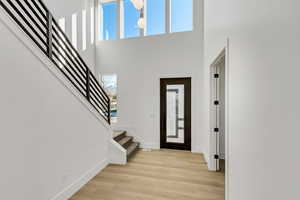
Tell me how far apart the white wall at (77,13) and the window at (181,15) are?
2651mm

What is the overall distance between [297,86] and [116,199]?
8.15 ft

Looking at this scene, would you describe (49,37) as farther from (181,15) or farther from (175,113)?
(181,15)

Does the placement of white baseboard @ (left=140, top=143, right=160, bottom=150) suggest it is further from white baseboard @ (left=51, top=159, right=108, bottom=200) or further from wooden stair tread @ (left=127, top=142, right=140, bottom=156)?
white baseboard @ (left=51, top=159, right=108, bottom=200)

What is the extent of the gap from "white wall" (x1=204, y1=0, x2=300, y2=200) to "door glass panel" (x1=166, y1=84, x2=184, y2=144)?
2.60m

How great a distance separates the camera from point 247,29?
1.36 meters

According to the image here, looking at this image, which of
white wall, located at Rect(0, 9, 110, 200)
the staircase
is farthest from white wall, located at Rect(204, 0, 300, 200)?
the staircase

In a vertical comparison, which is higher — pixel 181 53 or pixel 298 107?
pixel 181 53

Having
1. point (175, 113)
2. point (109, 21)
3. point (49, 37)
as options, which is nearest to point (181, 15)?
point (109, 21)

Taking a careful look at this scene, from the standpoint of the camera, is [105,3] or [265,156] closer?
[265,156]

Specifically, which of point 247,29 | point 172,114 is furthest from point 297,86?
point 172,114

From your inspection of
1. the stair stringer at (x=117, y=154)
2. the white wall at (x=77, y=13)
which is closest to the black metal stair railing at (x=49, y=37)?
the white wall at (x=77, y=13)

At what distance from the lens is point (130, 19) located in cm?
482

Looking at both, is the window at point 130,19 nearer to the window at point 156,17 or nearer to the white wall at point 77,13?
the window at point 156,17

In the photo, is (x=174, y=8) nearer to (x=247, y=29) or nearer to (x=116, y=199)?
(x=247, y=29)
